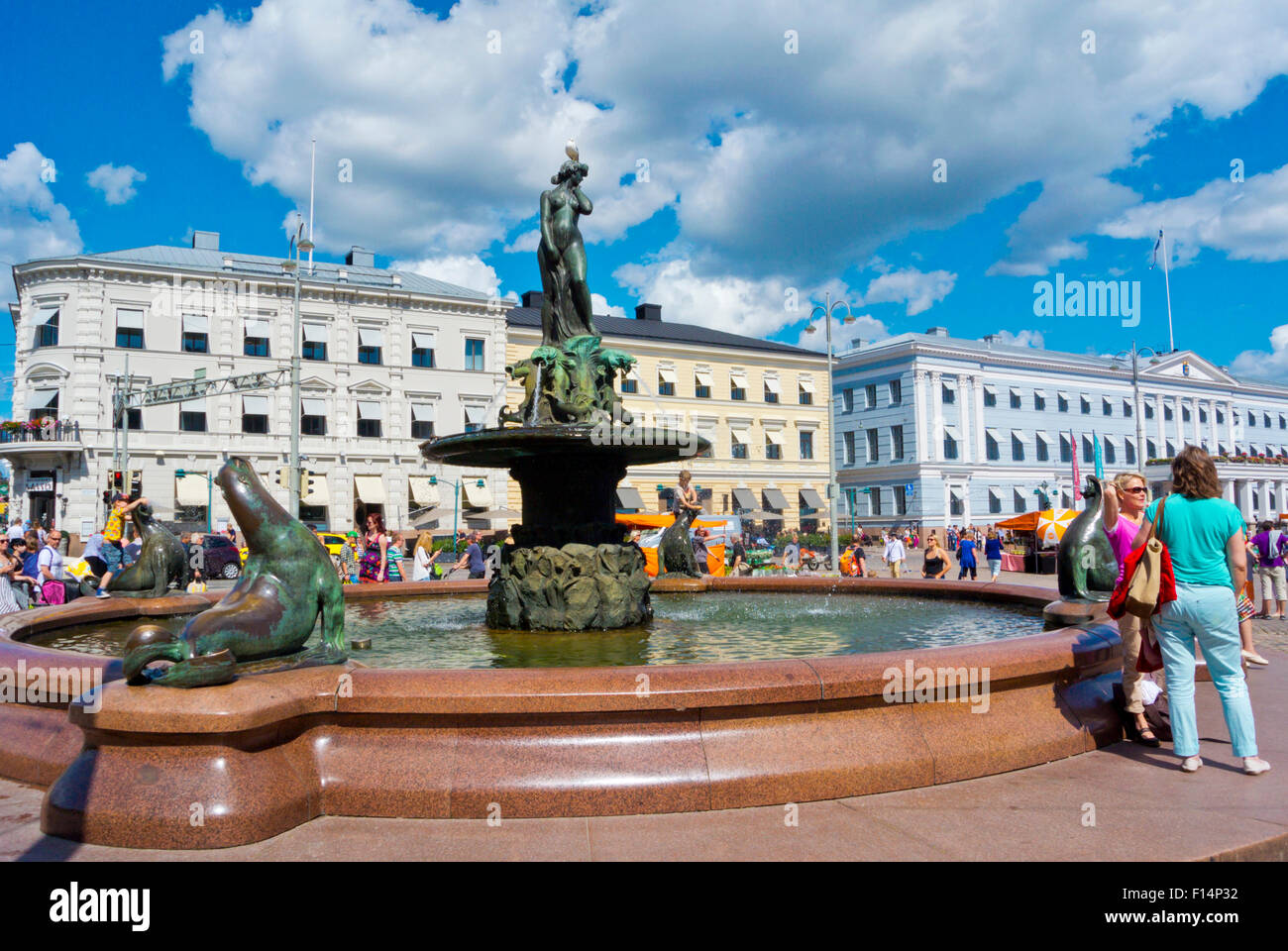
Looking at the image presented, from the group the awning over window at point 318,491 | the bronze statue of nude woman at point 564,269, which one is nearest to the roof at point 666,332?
the awning over window at point 318,491

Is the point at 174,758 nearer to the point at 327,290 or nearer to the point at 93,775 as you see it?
the point at 93,775

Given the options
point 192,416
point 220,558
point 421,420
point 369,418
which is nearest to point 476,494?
point 421,420

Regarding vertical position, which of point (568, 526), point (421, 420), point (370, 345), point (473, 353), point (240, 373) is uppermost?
point (370, 345)

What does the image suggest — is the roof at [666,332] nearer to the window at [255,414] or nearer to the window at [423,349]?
the window at [423,349]

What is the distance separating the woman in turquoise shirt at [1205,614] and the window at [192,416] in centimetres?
4185

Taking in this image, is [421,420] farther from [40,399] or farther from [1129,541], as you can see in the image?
[1129,541]

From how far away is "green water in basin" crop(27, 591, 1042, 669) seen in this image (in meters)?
6.46

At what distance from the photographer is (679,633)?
25.6 ft

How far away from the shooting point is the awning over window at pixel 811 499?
53156 millimetres

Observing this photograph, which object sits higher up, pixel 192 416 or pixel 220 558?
pixel 192 416

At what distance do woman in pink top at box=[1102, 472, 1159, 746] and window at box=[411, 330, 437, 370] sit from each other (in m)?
41.8

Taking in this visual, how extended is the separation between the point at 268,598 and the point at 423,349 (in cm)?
4212

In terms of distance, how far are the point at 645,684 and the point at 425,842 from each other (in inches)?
42.8

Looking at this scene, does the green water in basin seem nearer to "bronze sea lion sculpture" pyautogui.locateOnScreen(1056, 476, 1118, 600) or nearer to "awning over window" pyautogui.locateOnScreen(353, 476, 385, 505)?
"bronze sea lion sculpture" pyautogui.locateOnScreen(1056, 476, 1118, 600)
